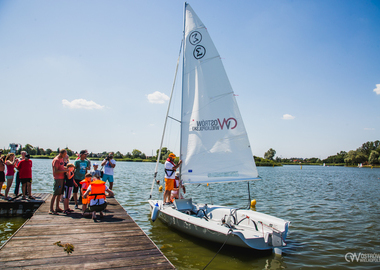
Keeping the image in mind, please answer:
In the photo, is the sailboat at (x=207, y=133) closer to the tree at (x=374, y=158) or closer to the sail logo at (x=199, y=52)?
the sail logo at (x=199, y=52)

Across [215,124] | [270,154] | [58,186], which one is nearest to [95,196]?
[58,186]

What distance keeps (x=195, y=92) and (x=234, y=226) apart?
4.49 metres

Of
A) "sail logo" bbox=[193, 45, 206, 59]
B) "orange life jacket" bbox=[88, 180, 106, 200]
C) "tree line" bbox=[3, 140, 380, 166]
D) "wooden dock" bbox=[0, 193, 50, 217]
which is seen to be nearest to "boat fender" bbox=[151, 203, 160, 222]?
"orange life jacket" bbox=[88, 180, 106, 200]

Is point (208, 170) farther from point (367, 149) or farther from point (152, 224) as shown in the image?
point (367, 149)

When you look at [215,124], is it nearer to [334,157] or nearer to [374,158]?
[374,158]

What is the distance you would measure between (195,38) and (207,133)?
11.0 ft

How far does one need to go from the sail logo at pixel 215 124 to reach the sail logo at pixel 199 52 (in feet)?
7.48

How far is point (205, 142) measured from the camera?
775cm

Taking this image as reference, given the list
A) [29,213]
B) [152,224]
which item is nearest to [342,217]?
[152,224]

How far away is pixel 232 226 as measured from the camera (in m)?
6.85

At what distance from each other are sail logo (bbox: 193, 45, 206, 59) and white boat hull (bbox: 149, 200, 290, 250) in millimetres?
5220

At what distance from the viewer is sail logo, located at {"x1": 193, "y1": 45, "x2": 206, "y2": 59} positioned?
25.9ft

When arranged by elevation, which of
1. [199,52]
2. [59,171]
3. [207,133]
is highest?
[199,52]

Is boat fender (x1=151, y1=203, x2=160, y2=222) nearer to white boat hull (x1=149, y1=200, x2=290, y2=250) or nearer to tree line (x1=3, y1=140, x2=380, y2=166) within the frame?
white boat hull (x1=149, y1=200, x2=290, y2=250)
